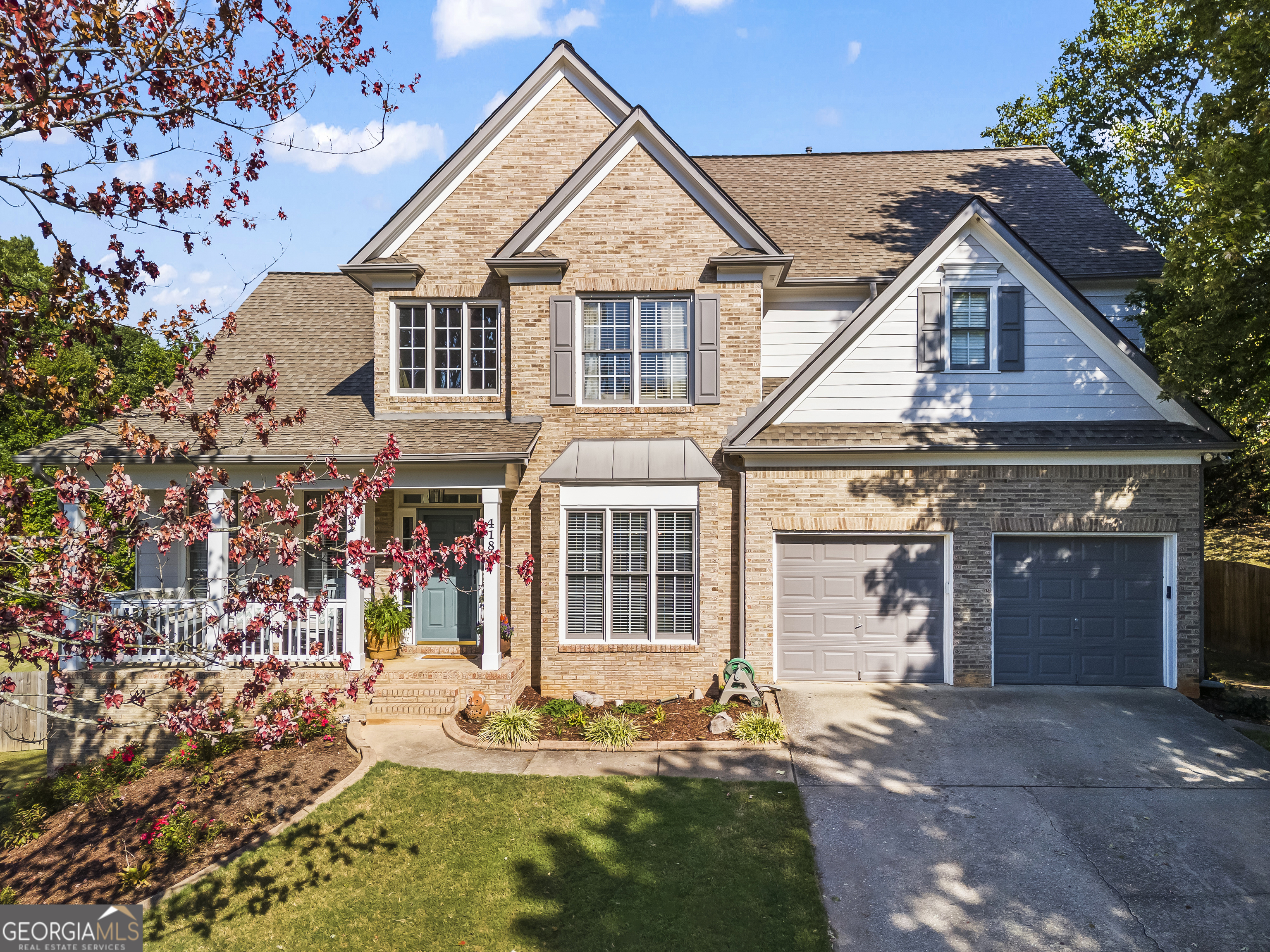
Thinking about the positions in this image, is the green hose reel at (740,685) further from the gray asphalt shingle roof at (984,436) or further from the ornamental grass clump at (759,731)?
the gray asphalt shingle roof at (984,436)

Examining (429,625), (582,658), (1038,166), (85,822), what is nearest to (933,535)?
(582,658)

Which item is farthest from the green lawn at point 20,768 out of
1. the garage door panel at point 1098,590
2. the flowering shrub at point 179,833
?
the garage door panel at point 1098,590

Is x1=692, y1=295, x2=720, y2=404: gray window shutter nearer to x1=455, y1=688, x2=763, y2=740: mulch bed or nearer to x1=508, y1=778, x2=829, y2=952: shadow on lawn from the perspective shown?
x1=455, y1=688, x2=763, y2=740: mulch bed

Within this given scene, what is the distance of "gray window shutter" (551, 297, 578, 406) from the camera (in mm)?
12547

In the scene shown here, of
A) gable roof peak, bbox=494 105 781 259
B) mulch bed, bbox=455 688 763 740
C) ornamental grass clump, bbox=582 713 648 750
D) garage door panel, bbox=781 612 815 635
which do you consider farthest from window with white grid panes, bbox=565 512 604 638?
A: gable roof peak, bbox=494 105 781 259

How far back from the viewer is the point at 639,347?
1267cm

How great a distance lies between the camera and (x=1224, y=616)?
55.0 ft

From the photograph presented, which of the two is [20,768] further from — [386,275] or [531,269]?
[531,269]

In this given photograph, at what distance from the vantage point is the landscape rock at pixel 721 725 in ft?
34.0

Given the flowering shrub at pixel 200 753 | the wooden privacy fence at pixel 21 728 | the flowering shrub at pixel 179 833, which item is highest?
the flowering shrub at pixel 200 753

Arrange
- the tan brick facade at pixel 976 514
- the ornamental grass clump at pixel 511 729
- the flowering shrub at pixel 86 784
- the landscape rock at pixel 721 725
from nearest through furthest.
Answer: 1. the flowering shrub at pixel 86 784
2. the ornamental grass clump at pixel 511 729
3. the landscape rock at pixel 721 725
4. the tan brick facade at pixel 976 514

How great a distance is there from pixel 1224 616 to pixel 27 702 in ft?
82.1

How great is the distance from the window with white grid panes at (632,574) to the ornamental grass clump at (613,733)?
6.41 ft

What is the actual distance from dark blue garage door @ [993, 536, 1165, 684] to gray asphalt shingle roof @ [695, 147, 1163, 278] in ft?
17.2
